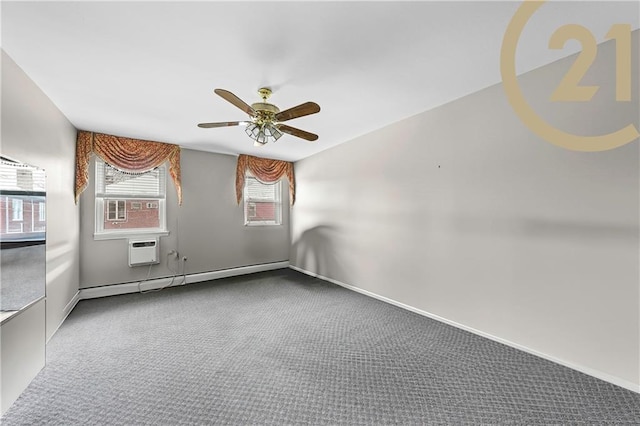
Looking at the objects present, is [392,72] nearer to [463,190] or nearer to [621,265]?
[463,190]

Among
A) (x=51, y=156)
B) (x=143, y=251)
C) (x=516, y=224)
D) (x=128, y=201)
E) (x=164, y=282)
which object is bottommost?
(x=164, y=282)

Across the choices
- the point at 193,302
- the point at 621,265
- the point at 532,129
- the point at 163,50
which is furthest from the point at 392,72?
the point at 193,302

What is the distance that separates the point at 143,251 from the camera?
160 inches

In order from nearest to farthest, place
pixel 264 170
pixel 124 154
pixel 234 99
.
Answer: pixel 234 99, pixel 124 154, pixel 264 170

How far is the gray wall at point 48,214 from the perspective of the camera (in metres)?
1.75

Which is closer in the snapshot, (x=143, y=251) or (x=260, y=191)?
(x=143, y=251)

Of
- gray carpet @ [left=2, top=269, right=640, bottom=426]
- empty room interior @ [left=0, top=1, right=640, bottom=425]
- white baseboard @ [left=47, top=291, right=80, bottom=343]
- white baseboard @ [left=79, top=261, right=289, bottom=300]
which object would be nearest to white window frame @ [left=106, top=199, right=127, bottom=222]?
empty room interior @ [left=0, top=1, right=640, bottom=425]

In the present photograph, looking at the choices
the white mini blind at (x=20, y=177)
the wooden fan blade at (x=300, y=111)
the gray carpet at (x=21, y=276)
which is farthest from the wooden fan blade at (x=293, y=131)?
the gray carpet at (x=21, y=276)

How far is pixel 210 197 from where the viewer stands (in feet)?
15.6

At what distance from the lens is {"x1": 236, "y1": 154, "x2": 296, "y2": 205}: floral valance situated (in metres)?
4.98

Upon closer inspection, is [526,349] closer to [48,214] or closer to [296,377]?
[296,377]

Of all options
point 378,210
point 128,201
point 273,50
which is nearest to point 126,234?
point 128,201

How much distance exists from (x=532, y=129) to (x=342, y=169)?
8.47 feet

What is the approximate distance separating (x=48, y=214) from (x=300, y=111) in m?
2.68
